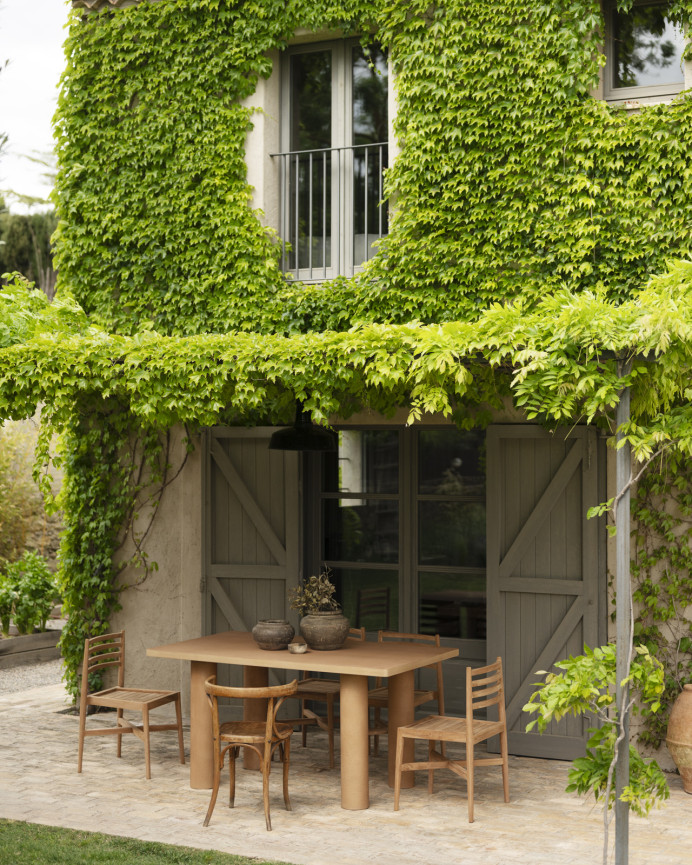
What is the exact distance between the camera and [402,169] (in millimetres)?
6605

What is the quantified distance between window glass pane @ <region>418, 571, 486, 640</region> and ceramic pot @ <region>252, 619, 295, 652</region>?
5.28ft

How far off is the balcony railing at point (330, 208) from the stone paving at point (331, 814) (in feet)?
11.1

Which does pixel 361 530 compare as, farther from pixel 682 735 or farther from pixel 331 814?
pixel 682 735

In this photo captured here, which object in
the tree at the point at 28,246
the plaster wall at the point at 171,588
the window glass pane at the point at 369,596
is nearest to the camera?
the window glass pane at the point at 369,596

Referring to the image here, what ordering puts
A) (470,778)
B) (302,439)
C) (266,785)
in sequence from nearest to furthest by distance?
(266,785) < (470,778) < (302,439)

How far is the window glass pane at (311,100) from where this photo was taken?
7.28 meters

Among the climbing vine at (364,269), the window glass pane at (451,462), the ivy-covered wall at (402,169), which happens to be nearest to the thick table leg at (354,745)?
the climbing vine at (364,269)

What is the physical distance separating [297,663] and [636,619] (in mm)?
2235

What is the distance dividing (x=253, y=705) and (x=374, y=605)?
1578 millimetres

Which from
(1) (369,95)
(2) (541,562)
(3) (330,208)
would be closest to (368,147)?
(1) (369,95)

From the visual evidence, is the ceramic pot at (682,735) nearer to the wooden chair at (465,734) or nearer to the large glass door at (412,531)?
the wooden chair at (465,734)

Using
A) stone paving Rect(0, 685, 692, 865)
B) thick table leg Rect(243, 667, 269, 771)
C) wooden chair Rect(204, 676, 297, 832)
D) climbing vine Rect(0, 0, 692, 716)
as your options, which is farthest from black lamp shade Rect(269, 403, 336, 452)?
stone paving Rect(0, 685, 692, 865)

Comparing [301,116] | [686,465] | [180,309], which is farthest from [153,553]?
[686,465]

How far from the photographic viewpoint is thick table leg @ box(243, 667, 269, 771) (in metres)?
5.94
